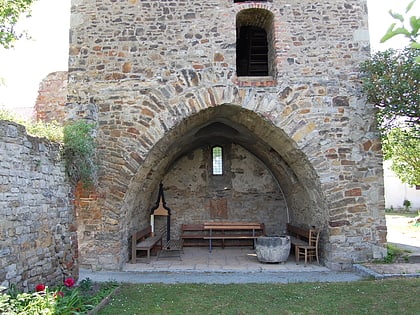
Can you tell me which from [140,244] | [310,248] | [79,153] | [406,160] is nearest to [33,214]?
[79,153]

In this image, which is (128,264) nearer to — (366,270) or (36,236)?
(36,236)

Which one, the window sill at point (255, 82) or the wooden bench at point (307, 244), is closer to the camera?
the window sill at point (255, 82)

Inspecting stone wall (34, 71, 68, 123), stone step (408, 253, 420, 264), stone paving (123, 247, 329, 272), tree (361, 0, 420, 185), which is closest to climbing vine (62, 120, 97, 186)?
stone paving (123, 247, 329, 272)

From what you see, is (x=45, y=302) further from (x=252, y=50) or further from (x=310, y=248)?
(x=252, y=50)

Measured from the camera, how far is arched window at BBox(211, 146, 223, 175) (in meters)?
11.5

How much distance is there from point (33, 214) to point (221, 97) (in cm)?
403

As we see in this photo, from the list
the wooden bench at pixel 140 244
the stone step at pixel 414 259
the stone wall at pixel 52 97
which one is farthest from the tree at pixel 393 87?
the stone wall at pixel 52 97

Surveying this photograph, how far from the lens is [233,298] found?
18.6 ft

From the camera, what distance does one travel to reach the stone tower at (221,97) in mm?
7586

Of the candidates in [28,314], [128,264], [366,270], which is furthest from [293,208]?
[28,314]

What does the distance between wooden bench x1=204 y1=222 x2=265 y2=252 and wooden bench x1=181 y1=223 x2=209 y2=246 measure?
303 mm

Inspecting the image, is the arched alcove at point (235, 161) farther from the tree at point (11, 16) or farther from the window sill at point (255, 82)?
the tree at point (11, 16)

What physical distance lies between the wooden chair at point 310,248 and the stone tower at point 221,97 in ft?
0.76

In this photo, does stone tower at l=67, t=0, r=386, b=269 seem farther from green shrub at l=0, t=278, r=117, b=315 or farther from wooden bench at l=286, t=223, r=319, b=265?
green shrub at l=0, t=278, r=117, b=315
